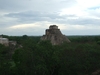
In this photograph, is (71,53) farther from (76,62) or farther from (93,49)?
(93,49)

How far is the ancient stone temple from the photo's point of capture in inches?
2484

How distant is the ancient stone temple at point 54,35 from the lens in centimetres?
6309

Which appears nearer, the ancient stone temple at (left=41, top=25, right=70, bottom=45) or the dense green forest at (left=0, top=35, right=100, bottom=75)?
the dense green forest at (left=0, top=35, right=100, bottom=75)

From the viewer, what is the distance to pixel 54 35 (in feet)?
209

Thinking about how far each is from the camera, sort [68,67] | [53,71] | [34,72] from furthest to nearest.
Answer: [53,71]
[68,67]
[34,72]

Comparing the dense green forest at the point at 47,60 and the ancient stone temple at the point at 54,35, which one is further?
the ancient stone temple at the point at 54,35

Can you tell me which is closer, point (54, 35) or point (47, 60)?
point (47, 60)

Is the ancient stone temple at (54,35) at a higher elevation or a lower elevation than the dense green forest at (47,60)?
higher

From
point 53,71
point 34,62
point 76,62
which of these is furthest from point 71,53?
point 34,62

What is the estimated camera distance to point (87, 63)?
2672 cm

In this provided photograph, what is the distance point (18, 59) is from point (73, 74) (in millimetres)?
6715

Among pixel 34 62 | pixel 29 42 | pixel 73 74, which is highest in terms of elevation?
pixel 29 42

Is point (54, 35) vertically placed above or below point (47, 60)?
above

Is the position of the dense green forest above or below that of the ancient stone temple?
below
